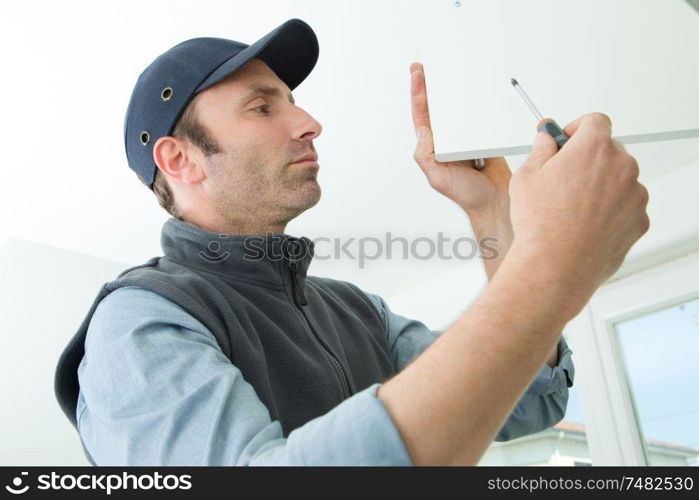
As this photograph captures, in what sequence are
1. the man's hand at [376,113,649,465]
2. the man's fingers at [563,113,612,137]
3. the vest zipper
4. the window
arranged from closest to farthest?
the man's hand at [376,113,649,465] < the man's fingers at [563,113,612,137] < the vest zipper < the window

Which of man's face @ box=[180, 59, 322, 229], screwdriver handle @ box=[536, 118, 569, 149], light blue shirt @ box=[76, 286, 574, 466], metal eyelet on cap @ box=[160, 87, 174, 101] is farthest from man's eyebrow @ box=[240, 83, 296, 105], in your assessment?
screwdriver handle @ box=[536, 118, 569, 149]

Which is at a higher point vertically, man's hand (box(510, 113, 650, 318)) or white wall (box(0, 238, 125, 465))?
white wall (box(0, 238, 125, 465))

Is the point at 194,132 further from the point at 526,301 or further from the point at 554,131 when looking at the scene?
the point at 526,301

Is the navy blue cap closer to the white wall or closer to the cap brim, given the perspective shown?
the cap brim

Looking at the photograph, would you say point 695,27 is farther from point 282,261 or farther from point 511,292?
point 282,261

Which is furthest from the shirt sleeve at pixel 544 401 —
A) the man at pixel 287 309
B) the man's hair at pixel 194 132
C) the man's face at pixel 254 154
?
the man's hair at pixel 194 132

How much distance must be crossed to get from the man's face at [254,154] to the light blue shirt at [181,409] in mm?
425

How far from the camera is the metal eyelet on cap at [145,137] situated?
1.15 meters

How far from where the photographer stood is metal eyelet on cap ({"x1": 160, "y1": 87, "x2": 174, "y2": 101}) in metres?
1.11

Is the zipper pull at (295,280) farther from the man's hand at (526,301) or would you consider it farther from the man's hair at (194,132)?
the man's hand at (526,301)

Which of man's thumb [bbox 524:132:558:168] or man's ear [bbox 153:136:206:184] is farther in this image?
man's ear [bbox 153:136:206:184]

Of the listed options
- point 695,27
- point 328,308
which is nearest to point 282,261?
point 328,308

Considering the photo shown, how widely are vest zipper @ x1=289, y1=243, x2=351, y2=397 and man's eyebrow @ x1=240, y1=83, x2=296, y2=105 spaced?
308 mm
